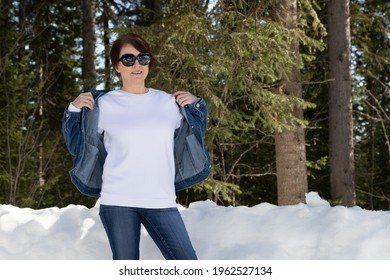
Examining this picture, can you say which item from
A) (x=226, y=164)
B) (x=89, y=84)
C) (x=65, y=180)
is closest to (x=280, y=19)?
(x=89, y=84)

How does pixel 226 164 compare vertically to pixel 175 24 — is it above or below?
below

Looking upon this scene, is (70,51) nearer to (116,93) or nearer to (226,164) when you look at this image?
(226,164)

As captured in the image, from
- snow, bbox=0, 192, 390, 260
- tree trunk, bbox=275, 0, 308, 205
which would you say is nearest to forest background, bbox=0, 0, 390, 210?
tree trunk, bbox=275, 0, 308, 205

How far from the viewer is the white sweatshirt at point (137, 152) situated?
3273 millimetres

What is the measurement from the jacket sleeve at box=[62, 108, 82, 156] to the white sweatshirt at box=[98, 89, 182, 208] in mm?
162

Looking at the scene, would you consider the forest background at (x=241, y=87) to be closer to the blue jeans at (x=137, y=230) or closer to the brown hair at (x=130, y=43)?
the brown hair at (x=130, y=43)

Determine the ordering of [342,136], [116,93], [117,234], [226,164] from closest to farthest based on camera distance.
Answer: [117,234] < [116,93] < [342,136] < [226,164]

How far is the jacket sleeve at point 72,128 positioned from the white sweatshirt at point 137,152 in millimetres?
162

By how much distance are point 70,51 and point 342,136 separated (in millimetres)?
8824

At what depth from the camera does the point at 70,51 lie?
56.2 ft

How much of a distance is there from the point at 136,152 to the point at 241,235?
2.21 meters

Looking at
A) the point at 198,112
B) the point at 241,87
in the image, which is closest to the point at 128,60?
the point at 198,112

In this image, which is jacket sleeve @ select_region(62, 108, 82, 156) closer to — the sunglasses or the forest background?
the sunglasses

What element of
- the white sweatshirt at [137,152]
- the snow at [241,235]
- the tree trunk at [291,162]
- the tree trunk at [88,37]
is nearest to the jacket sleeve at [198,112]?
the white sweatshirt at [137,152]
